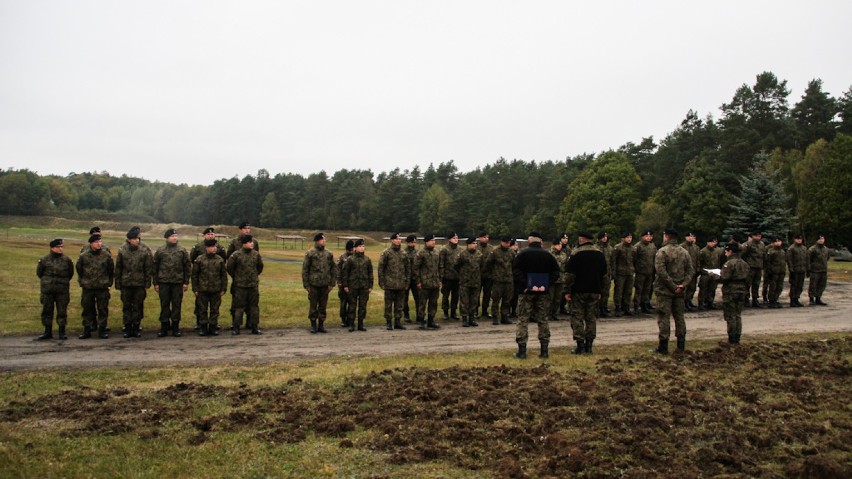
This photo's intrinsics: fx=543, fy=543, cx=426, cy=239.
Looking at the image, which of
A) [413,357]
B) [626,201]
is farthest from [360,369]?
[626,201]

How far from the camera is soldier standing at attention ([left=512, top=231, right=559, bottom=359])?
11359 millimetres

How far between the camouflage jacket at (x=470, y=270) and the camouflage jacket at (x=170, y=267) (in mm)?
7875

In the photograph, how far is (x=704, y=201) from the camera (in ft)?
190

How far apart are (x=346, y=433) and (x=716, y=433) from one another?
4.62 metres

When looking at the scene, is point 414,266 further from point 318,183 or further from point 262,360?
point 318,183

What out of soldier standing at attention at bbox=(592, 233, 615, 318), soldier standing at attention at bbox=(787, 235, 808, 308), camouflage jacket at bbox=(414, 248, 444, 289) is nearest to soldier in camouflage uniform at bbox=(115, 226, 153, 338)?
camouflage jacket at bbox=(414, 248, 444, 289)

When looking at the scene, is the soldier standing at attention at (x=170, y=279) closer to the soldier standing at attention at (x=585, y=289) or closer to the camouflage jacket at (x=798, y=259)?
the soldier standing at attention at (x=585, y=289)

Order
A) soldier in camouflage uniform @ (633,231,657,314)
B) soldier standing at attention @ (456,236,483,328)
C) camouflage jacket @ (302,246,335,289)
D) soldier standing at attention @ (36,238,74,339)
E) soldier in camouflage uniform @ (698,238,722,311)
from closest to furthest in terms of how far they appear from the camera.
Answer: soldier standing at attention @ (36,238,74,339)
camouflage jacket @ (302,246,335,289)
soldier standing at attention @ (456,236,483,328)
soldier in camouflage uniform @ (633,231,657,314)
soldier in camouflage uniform @ (698,238,722,311)

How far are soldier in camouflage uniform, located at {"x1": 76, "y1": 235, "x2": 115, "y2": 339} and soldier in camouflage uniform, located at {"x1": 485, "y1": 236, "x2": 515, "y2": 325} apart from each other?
35.2 feet

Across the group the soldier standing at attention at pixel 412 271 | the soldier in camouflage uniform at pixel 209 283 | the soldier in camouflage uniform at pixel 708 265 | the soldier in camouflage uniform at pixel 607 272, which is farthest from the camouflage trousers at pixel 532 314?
the soldier in camouflage uniform at pixel 708 265

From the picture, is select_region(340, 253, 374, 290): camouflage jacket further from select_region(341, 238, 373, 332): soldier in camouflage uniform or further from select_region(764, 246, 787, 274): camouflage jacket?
select_region(764, 246, 787, 274): camouflage jacket

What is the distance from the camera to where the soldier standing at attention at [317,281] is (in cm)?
1528

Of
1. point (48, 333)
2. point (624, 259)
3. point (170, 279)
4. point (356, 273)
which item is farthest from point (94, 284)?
point (624, 259)

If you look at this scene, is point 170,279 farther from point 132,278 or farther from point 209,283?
point 209,283
